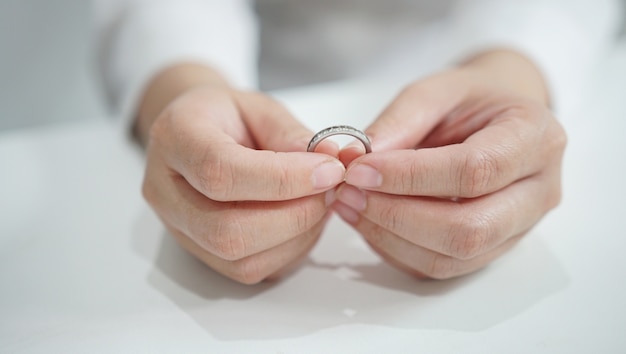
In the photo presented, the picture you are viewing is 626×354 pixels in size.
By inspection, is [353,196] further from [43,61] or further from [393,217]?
[43,61]

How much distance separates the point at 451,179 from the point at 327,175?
0.07 metres

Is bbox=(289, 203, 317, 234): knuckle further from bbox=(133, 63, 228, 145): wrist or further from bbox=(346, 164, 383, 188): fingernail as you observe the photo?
bbox=(133, 63, 228, 145): wrist

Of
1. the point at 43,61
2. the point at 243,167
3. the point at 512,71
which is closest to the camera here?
the point at 243,167

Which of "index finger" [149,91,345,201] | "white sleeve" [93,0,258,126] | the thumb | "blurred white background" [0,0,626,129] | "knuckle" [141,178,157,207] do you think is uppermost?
"blurred white background" [0,0,626,129]

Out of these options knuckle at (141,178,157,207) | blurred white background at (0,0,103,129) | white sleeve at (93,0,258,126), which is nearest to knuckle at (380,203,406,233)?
knuckle at (141,178,157,207)

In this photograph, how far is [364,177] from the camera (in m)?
0.34

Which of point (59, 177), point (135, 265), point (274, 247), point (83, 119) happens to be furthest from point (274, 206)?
point (83, 119)

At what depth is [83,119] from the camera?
46.1 inches

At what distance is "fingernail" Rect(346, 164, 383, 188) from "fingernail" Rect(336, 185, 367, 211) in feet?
0.05

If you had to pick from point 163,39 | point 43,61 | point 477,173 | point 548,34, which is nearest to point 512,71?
point 548,34

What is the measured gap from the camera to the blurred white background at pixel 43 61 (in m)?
0.97

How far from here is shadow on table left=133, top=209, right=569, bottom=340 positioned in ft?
1.17

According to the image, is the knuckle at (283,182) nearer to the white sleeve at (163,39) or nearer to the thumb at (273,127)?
the thumb at (273,127)

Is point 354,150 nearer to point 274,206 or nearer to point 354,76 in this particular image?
point 274,206
